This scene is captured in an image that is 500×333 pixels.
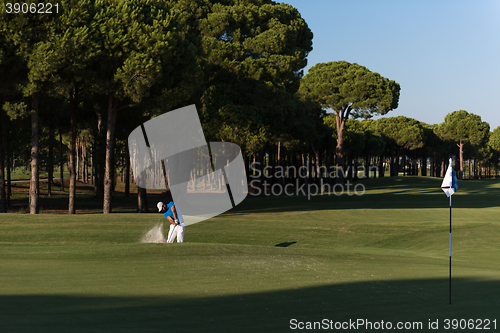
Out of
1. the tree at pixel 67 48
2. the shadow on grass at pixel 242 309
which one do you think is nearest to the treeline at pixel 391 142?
the tree at pixel 67 48

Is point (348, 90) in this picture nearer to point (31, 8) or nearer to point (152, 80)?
point (152, 80)

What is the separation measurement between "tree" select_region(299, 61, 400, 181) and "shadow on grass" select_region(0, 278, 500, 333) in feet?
148

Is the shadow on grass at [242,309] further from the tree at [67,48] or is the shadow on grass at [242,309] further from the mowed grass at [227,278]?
the tree at [67,48]

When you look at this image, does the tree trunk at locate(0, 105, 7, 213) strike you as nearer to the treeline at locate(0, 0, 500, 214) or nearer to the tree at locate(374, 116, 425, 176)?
the treeline at locate(0, 0, 500, 214)

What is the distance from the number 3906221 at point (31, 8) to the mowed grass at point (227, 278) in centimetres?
952

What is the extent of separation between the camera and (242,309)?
741 centimetres

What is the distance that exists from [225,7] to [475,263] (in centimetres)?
3112

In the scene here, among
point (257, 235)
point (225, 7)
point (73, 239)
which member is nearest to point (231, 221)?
point (257, 235)

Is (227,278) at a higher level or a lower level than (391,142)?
lower

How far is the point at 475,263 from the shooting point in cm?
1520

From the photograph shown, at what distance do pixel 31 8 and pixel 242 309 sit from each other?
19.8m

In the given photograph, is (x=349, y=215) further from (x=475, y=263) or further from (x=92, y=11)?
(x=92, y=11)

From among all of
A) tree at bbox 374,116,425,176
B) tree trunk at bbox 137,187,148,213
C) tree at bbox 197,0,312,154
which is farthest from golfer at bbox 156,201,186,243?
tree at bbox 374,116,425,176

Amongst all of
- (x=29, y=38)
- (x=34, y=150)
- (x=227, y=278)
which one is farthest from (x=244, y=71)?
(x=227, y=278)
